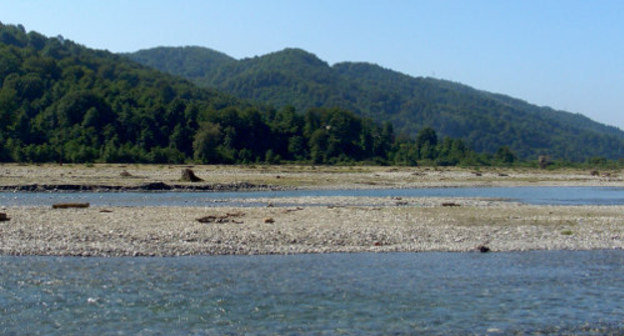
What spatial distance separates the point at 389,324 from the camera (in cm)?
1583

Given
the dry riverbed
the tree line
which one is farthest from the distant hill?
the dry riverbed

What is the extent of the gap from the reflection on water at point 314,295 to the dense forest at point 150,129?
7402cm

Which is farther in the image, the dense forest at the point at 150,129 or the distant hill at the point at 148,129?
the dense forest at the point at 150,129

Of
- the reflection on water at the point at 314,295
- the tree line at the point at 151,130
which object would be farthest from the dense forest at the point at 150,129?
the reflection on water at the point at 314,295

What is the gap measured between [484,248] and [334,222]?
776 cm

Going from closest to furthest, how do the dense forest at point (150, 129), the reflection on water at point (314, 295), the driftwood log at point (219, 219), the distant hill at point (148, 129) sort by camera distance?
1. the reflection on water at point (314, 295)
2. the driftwood log at point (219, 219)
3. the distant hill at point (148, 129)
4. the dense forest at point (150, 129)

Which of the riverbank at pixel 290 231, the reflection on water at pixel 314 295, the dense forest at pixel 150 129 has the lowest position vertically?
the reflection on water at pixel 314 295

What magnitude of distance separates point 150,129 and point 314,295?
102 m

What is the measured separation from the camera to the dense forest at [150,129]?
10256 centimetres

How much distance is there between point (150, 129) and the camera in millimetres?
116562

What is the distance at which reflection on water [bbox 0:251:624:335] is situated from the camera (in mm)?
15602

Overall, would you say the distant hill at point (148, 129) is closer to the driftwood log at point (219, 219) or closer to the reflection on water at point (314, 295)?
the driftwood log at point (219, 219)

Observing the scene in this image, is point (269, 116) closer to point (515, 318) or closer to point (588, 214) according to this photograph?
point (588, 214)

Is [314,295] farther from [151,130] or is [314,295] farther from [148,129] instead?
[151,130]
